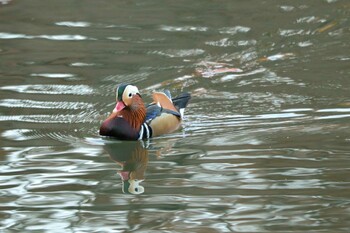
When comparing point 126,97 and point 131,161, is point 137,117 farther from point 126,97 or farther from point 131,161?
point 131,161

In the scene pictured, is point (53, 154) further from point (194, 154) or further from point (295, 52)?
point (295, 52)

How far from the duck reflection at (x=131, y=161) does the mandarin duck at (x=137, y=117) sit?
0.14 metres

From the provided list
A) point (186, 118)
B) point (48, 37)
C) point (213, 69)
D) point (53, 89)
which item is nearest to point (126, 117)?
point (186, 118)

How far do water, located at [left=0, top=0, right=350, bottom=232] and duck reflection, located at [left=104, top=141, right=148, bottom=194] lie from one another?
0.08ft

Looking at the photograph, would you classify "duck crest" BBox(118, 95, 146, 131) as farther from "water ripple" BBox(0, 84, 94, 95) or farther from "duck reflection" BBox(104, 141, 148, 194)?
"water ripple" BBox(0, 84, 94, 95)

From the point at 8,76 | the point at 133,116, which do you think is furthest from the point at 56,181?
the point at 8,76

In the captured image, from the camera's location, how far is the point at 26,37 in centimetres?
1472

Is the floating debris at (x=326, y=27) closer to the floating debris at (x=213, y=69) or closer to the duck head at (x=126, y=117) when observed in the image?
the floating debris at (x=213, y=69)

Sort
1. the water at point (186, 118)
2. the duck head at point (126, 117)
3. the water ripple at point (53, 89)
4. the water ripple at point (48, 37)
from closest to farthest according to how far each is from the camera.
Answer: the water at point (186, 118) → the duck head at point (126, 117) → the water ripple at point (53, 89) → the water ripple at point (48, 37)

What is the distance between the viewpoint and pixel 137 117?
1050 cm

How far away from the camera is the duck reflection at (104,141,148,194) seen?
834 cm

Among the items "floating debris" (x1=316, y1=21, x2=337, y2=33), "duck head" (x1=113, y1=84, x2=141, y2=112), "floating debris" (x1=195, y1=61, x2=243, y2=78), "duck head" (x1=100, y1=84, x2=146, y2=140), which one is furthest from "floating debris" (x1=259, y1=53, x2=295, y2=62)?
"duck head" (x1=113, y1=84, x2=141, y2=112)

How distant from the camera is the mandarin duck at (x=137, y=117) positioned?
10.2 m

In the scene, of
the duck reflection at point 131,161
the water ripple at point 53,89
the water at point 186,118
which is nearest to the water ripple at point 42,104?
the water at point 186,118
